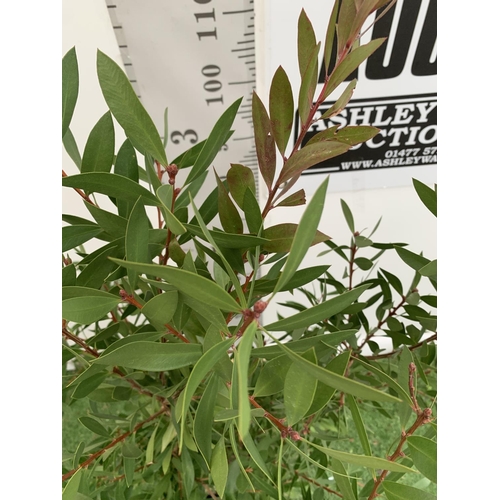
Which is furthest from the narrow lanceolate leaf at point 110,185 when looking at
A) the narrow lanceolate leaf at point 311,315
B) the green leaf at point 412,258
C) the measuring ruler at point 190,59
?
the measuring ruler at point 190,59

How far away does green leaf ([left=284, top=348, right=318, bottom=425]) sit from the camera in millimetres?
216

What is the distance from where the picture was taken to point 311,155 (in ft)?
0.78

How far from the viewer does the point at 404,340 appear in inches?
17.4

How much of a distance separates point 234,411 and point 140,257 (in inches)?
4.3

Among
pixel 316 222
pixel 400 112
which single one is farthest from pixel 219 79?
pixel 316 222

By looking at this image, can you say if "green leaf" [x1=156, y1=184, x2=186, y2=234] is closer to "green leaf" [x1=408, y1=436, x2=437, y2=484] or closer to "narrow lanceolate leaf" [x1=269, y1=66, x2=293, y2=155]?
"narrow lanceolate leaf" [x1=269, y1=66, x2=293, y2=155]

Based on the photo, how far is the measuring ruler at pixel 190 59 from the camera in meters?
0.64

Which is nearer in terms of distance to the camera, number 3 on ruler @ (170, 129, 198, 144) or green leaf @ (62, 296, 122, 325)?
green leaf @ (62, 296, 122, 325)

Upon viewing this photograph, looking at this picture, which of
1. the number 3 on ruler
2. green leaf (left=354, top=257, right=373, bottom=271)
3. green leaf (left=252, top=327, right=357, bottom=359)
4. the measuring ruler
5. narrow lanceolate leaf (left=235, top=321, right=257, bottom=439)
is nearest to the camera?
narrow lanceolate leaf (left=235, top=321, right=257, bottom=439)

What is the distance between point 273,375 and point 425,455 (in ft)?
0.35

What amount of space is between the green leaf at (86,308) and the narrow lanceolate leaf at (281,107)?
0.48ft

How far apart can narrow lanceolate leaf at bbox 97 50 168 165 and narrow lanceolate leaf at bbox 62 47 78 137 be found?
2.2 inches

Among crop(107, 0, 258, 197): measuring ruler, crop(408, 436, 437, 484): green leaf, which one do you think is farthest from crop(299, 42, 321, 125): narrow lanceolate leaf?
crop(107, 0, 258, 197): measuring ruler
